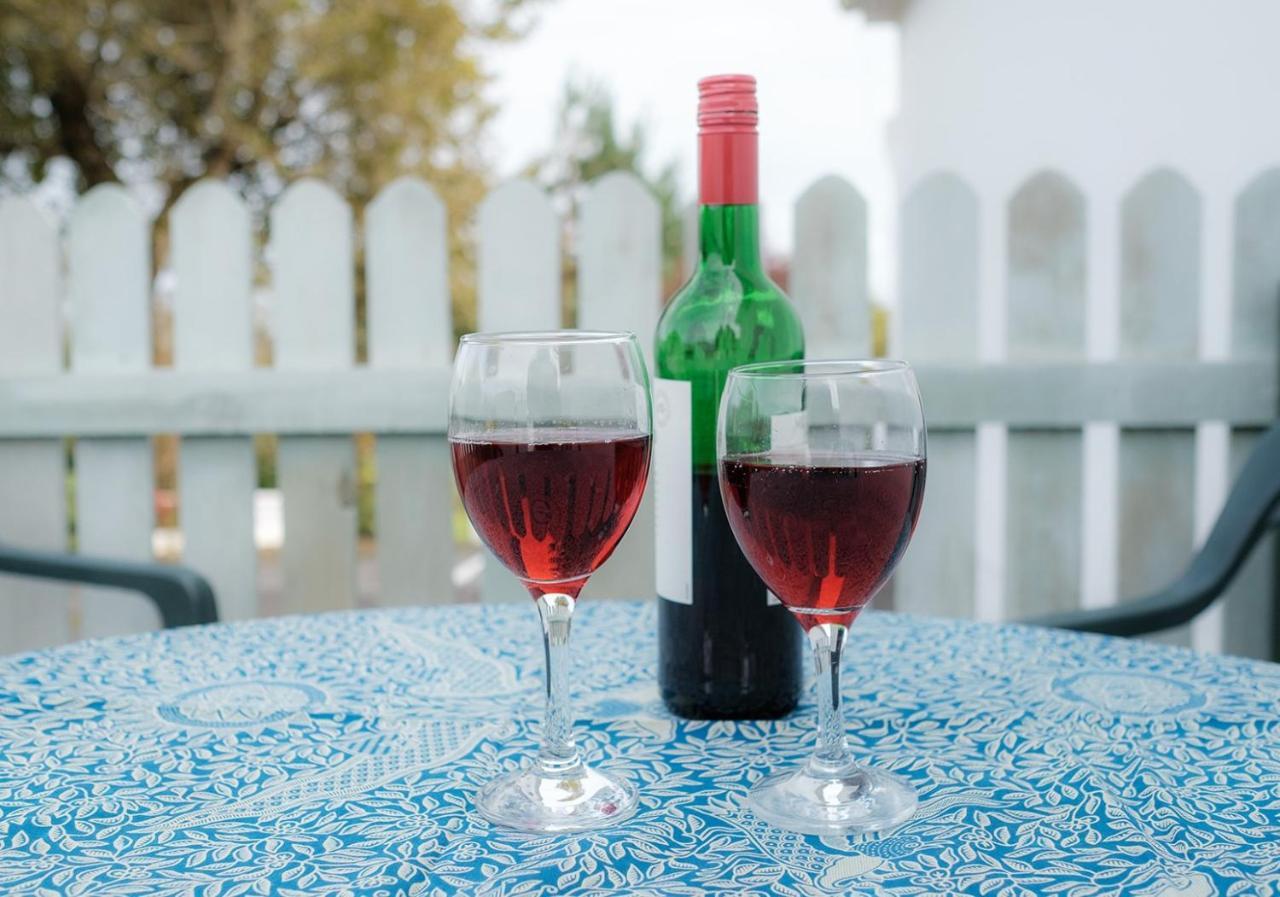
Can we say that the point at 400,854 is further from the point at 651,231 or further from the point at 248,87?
the point at 248,87

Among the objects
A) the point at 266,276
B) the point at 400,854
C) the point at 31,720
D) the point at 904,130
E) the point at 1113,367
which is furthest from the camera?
the point at 266,276

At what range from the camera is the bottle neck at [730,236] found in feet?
3.43

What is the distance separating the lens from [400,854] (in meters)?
0.76

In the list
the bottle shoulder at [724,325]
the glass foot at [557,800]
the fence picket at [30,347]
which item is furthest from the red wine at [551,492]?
the fence picket at [30,347]

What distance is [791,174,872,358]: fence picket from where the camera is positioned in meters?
2.61

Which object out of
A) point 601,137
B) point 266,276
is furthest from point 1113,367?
point 601,137

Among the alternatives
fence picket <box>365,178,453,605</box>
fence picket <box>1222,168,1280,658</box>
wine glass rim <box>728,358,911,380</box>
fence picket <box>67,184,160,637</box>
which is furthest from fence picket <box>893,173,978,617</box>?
wine glass rim <box>728,358,911,380</box>

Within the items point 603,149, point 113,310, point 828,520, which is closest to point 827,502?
point 828,520

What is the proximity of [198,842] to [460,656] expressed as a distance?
18.3 inches

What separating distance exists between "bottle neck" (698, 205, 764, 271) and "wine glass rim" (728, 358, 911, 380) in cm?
22

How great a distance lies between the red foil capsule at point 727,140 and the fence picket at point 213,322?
1.86 metres

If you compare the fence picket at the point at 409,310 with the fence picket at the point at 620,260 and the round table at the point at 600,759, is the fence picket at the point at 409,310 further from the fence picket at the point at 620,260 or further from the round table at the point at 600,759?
the round table at the point at 600,759

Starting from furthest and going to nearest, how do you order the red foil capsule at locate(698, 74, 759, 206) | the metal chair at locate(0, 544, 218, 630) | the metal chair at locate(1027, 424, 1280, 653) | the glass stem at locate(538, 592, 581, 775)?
the metal chair at locate(0, 544, 218, 630), the metal chair at locate(1027, 424, 1280, 653), the red foil capsule at locate(698, 74, 759, 206), the glass stem at locate(538, 592, 581, 775)

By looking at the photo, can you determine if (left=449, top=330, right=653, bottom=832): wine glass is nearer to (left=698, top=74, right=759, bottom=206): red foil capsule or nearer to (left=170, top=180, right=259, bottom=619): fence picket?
(left=698, top=74, right=759, bottom=206): red foil capsule
